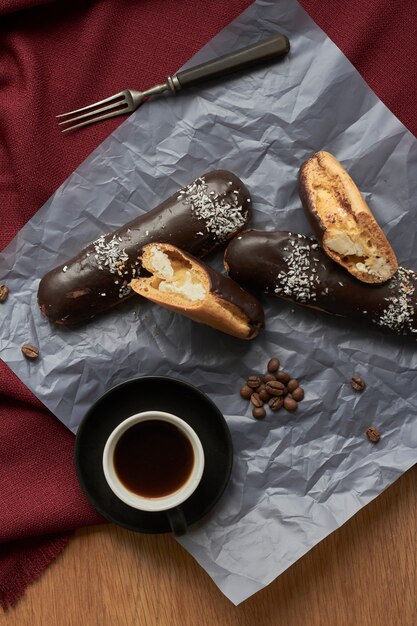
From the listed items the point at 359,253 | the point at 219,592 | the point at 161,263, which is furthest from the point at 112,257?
the point at 219,592

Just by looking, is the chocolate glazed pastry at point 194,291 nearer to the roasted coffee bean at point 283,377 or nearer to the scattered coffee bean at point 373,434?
the roasted coffee bean at point 283,377

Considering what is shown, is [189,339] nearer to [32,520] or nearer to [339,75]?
[32,520]

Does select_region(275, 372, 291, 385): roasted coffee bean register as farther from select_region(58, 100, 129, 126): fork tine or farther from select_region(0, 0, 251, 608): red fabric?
select_region(58, 100, 129, 126): fork tine

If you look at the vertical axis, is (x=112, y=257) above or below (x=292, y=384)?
above

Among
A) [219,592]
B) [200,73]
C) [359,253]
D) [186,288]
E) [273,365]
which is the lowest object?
[219,592]

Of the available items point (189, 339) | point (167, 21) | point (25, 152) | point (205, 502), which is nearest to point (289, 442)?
point (205, 502)

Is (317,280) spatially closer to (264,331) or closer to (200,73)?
(264,331)

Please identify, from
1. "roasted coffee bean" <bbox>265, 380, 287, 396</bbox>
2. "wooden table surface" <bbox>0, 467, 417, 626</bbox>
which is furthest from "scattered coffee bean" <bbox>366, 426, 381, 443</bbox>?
"roasted coffee bean" <bbox>265, 380, 287, 396</bbox>
